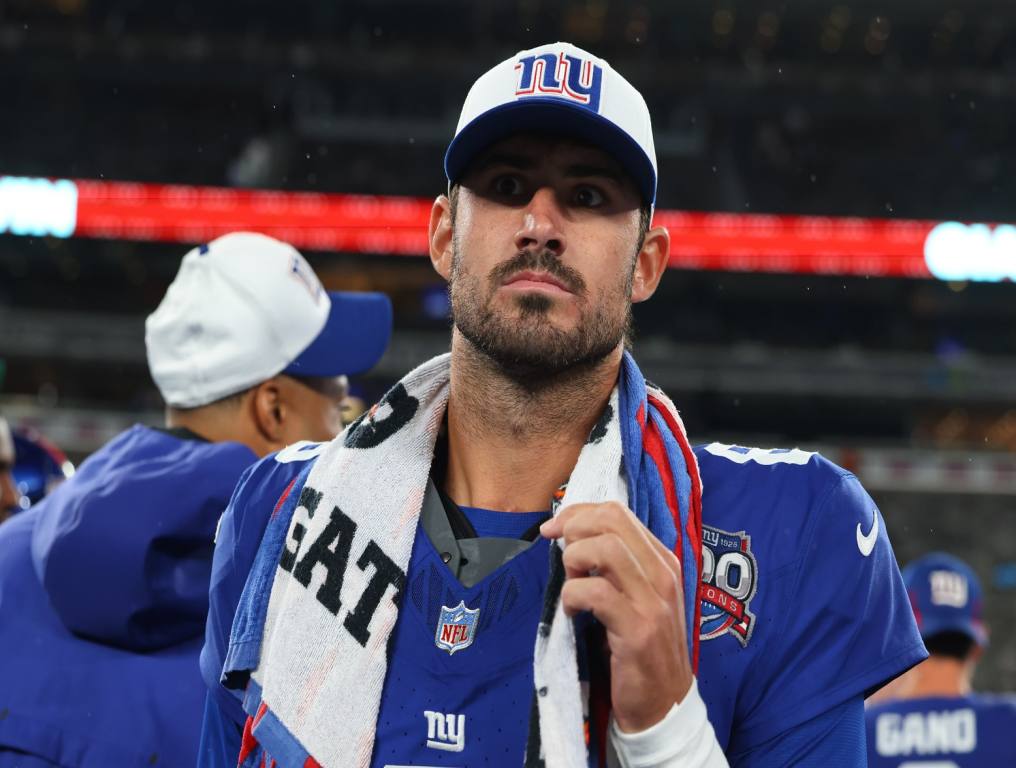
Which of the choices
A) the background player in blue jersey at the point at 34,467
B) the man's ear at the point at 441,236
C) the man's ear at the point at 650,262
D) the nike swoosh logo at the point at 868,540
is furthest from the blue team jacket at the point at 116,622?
the background player in blue jersey at the point at 34,467

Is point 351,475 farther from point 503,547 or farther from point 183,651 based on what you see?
point 183,651

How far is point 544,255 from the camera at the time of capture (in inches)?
55.8

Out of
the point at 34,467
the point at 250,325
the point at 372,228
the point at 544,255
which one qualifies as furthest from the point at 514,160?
the point at 372,228

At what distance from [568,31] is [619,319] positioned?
21266 millimetres

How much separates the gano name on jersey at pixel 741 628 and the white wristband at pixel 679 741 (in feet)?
0.42

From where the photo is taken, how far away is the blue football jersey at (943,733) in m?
3.34

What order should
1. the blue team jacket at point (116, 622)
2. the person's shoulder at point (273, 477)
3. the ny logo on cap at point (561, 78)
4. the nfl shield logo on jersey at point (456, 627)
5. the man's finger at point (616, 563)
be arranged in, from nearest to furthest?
1. the man's finger at point (616, 563)
2. the nfl shield logo on jersey at point (456, 627)
3. the ny logo on cap at point (561, 78)
4. the person's shoulder at point (273, 477)
5. the blue team jacket at point (116, 622)

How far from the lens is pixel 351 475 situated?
1508 millimetres

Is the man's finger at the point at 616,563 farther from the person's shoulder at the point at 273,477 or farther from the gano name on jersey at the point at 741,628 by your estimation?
the person's shoulder at the point at 273,477

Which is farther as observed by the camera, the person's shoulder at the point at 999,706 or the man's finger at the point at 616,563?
the person's shoulder at the point at 999,706

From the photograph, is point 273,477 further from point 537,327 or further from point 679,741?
Result: point 679,741

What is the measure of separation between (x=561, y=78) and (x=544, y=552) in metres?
0.58

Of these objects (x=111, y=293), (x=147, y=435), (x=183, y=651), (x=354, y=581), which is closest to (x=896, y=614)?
(x=354, y=581)

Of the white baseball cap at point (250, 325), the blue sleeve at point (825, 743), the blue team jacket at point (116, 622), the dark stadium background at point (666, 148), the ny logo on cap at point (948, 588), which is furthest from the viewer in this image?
the dark stadium background at point (666, 148)
